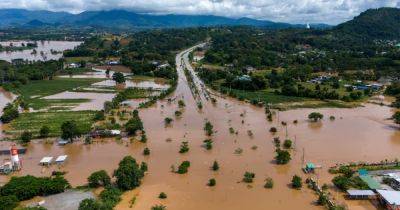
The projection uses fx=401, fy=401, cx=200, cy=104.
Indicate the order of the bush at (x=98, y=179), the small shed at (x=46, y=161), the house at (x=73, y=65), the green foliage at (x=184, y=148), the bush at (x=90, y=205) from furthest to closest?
the house at (x=73, y=65) → the green foliage at (x=184, y=148) → the small shed at (x=46, y=161) → the bush at (x=98, y=179) → the bush at (x=90, y=205)

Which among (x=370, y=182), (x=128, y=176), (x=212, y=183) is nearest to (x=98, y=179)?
(x=128, y=176)

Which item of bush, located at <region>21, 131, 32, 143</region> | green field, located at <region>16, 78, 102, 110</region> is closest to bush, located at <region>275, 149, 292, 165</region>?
bush, located at <region>21, 131, 32, 143</region>

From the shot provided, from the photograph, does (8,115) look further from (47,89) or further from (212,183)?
(212,183)

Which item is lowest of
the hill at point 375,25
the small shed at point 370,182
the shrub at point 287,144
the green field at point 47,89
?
the green field at point 47,89

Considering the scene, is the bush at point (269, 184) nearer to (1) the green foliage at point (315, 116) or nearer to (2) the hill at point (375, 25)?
(1) the green foliage at point (315, 116)

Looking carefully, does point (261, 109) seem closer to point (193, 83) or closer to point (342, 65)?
point (193, 83)

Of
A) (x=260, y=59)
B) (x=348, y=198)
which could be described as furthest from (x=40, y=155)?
(x=260, y=59)

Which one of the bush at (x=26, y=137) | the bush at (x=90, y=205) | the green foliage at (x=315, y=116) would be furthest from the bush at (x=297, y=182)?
the bush at (x=26, y=137)
